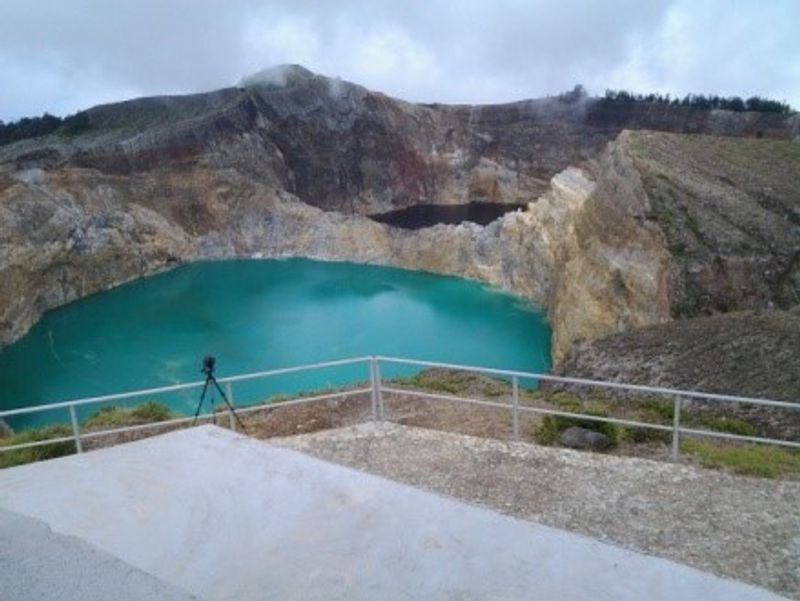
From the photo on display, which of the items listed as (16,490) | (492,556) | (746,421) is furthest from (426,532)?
(746,421)

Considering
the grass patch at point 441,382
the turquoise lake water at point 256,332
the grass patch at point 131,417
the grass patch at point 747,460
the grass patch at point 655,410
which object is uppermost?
the grass patch at point 747,460

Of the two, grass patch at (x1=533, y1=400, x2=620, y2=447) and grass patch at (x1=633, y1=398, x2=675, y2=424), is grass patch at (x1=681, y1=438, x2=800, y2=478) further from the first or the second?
grass patch at (x1=633, y1=398, x2=675, y2=424)

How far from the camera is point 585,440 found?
35.1 feet

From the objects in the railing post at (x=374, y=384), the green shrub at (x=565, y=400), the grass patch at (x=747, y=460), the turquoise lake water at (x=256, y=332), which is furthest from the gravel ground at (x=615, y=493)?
the turquoise lake water at (x=256, y=332)

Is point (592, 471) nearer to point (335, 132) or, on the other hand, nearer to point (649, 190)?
point (649, 190)

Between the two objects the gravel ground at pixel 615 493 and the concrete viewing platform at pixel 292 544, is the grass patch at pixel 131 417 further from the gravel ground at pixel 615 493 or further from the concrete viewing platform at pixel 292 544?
the concrete viewing platform at pixel 292 544

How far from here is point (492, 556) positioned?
3758 millimetres

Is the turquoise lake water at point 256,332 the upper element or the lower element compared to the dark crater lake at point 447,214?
lower

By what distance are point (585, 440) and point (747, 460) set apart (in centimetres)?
212

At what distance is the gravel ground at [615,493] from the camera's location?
22.8 feet

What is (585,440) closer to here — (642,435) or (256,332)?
(642,435)

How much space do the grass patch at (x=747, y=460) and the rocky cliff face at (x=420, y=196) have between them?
1764 centimetres

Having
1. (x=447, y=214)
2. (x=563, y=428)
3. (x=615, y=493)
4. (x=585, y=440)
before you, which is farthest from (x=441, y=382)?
(x=447, y=214)

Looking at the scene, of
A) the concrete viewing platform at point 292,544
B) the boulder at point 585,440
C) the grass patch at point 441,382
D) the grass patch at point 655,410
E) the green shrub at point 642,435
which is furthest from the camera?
the grass patch at point 441,382
